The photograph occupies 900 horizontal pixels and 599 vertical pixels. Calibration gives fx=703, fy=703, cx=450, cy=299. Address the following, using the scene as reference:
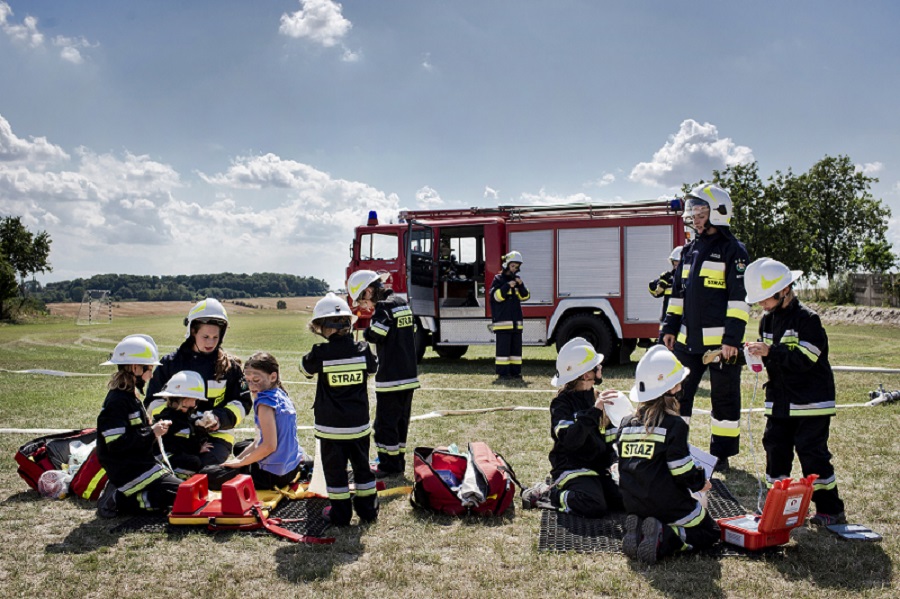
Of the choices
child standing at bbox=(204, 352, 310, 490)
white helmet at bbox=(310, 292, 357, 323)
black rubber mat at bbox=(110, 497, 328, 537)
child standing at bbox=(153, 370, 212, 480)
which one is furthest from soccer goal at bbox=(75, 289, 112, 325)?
white helmet at bbox=(310, 292, 357, 323)

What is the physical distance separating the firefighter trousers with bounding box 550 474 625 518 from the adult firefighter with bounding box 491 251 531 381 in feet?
20.2

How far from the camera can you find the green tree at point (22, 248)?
122 feet

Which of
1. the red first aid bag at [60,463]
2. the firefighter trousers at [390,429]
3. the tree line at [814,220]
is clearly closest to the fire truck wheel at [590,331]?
the firefighter trousers at [390,429]

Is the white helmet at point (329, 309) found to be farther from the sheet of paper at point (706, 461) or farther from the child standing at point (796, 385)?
the child standing at point (796, 385)

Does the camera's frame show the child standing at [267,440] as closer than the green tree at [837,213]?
Yes

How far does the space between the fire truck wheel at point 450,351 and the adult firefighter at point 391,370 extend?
8.02 m

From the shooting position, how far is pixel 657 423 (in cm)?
364

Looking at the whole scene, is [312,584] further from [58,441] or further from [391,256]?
[391,256]

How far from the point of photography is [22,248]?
37.2 meters

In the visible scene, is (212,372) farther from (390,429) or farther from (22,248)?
(22,248)

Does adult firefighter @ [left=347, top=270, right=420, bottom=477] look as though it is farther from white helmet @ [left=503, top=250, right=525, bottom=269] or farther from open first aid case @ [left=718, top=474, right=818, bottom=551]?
white helmet @ [left=503, top=250, right=525, bottom=269]

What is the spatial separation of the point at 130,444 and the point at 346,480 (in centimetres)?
134

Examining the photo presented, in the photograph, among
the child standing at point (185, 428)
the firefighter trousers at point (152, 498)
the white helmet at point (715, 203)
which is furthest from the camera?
the white helmet at point (715, 203)

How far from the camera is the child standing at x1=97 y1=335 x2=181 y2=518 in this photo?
4301 millimetres
